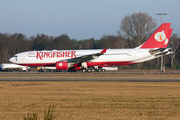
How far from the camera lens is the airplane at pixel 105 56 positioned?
133ft

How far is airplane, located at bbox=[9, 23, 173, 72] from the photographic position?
40469 millimetres

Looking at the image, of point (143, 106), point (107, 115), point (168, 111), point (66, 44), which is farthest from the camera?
point (66, 44)

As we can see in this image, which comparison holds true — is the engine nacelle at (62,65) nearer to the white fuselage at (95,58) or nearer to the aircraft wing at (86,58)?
the aircraft wing at (86,58)

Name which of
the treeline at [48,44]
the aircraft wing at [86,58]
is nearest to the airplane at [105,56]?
the aircraft wing at [86,58]

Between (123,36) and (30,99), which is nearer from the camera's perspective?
(30,99)

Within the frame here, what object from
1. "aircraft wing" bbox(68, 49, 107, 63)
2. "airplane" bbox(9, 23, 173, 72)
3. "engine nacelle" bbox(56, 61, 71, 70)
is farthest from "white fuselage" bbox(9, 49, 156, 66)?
"engine nacelle" bbox(56, 61, 71, 70)

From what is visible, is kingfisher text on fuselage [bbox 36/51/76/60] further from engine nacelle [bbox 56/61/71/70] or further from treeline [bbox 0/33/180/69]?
treeline [bbox 0/33/180/69]

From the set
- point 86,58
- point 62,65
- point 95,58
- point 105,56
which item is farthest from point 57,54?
A: point 105,56

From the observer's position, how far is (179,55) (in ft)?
251

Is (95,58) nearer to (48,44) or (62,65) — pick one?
(62,65)

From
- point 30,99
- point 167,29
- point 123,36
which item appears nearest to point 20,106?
point 30,99

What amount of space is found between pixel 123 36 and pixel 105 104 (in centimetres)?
6373

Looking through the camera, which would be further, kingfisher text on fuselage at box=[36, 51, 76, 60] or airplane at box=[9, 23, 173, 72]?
kingfisher text on fuselage at box=[36, 51, 76, 60]

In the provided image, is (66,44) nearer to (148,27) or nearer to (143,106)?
(148,27)
